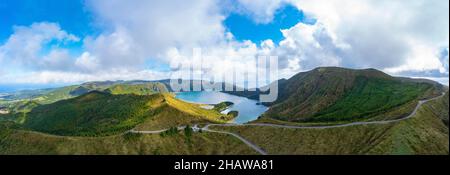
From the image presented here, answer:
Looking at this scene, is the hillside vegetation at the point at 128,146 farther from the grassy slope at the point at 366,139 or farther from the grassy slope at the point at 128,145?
the grassy slope at the point at 366,139

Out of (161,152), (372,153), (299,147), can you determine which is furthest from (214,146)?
(372,153)

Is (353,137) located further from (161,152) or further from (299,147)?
(161,152)

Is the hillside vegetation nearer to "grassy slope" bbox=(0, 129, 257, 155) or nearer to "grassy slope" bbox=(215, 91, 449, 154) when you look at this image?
"grassy slope" bbox=(0, 129, 257, 155)

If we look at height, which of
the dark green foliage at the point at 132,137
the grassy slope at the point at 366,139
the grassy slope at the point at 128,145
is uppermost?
the grassy slope at the point at 366,139

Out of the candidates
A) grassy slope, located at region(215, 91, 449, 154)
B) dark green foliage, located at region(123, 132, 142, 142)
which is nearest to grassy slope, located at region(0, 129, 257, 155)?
dark green foliage, located at region(123, 132, 142, 142)

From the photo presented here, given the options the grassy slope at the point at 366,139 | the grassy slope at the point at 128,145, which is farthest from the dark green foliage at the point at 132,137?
the grassy slope at the point at 366,139
